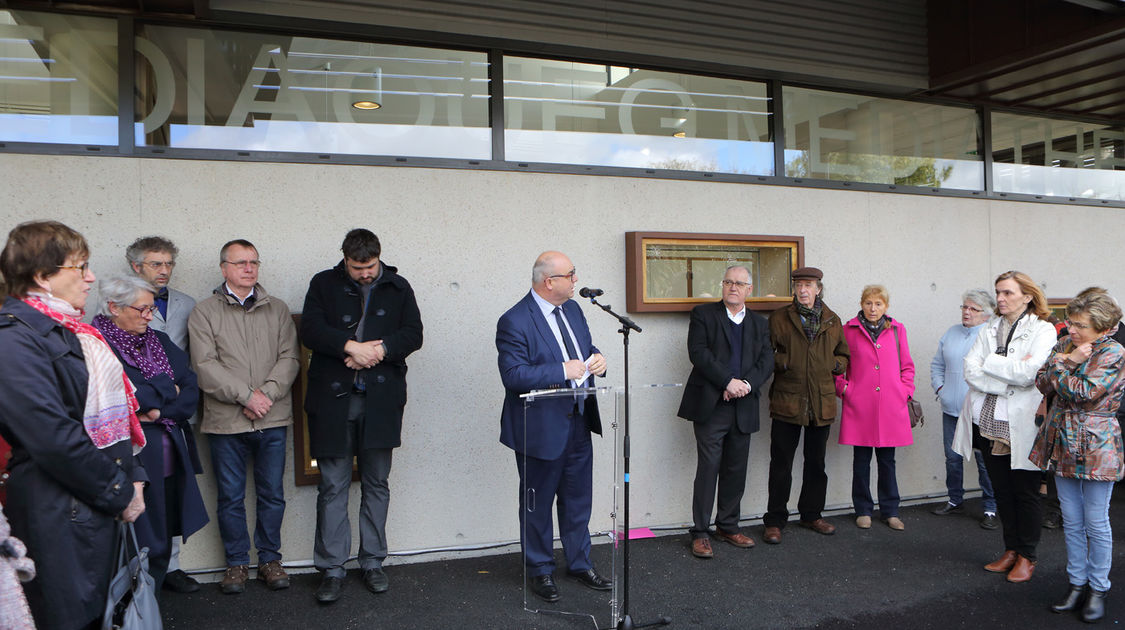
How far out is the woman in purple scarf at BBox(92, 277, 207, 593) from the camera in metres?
3.50

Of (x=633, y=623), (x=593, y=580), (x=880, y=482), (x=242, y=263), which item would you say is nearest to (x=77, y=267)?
(x=242, y=263)

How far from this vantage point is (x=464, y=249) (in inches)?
203

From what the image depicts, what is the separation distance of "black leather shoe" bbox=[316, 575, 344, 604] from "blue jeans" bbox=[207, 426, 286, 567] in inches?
16.0

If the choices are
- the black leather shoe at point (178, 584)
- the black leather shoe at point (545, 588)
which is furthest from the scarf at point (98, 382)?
the black leather shoe at point (545, 588)

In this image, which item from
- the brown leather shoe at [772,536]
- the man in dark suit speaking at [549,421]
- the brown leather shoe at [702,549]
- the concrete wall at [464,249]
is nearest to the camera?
the man in dark suit speaking at [549,421]

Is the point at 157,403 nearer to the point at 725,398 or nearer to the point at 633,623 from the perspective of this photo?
the point at 633,623

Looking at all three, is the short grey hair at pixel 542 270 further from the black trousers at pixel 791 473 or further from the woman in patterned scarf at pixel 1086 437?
the woman in patterned scarf at pixel 1086 437

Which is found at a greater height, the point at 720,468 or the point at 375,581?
the point at 720,468

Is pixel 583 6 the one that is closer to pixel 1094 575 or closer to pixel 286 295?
pixel 286 295

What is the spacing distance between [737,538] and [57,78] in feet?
16.4

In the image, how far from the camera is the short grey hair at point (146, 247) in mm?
4234

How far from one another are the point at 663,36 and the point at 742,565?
3665 millimetres

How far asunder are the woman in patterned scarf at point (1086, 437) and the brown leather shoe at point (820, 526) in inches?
62.1

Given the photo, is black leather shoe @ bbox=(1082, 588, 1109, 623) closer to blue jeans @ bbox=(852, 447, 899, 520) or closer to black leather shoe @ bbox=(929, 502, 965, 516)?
Answer: blue jeans @ bbox=(852, 447, 899, 520)
